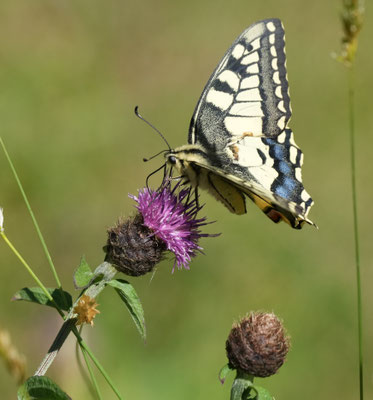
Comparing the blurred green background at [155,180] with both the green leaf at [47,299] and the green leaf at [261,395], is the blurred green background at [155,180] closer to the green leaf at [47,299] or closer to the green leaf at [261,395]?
the green leaf at [47,299]

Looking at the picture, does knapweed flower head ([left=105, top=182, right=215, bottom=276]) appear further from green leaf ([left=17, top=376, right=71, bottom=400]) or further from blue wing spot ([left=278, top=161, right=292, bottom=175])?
green leaf ([left=17, top=376, right=71, bottom=400])

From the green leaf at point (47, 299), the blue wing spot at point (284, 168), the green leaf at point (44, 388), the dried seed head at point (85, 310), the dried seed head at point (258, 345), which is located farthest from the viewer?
the blue wing spot at point (284, 168)

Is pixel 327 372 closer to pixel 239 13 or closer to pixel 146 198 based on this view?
pixel 146 198

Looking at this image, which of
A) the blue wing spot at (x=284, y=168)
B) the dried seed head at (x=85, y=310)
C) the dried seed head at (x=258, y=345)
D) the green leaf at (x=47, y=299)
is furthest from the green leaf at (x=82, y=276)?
the blue wing spot at (x=284, y=168)

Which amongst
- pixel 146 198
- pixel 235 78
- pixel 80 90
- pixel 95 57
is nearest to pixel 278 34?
pixel 235 78

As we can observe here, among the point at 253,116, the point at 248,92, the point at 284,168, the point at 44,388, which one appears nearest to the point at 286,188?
the point at 284,168

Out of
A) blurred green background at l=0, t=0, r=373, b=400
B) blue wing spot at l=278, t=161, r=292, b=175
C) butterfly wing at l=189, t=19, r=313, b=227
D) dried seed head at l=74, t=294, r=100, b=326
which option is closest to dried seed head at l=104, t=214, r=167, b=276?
dried seed head at l=74, t=294, r=100, b=326

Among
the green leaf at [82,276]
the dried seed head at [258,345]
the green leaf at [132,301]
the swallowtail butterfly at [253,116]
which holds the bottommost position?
the dried seed head at [258,345]
